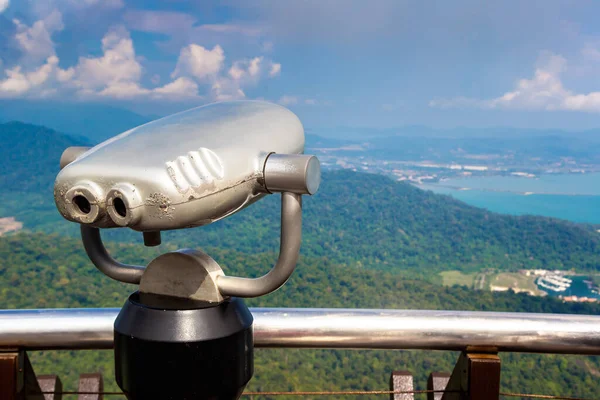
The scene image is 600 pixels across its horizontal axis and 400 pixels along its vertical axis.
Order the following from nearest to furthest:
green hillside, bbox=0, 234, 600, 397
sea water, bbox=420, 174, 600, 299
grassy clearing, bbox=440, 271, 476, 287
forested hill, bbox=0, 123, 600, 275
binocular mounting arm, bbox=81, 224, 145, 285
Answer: binocular mounting arm, bbox=81, 224, 145, 285 < green hillside, bbox=0, 234, 600, 397 < grassy clearing, bbox=440, 271, 476, 287 < forested hill, bbox=0, 123, 600, 275 < sea water, bbox=420, 174, 600, 299

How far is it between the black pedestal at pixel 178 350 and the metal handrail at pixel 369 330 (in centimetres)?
31

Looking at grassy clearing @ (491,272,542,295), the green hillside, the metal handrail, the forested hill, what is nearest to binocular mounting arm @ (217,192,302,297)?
the metal handrail

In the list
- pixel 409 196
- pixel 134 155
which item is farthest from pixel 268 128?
pixel 409 196

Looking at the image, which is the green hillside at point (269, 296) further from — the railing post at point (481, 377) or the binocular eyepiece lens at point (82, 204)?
the binocular eyepiece lens at point (82, 204)

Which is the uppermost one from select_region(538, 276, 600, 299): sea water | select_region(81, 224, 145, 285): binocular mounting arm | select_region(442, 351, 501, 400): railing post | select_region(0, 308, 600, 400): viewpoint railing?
select_region(81, 224, 145, 285): binocular mounting arm

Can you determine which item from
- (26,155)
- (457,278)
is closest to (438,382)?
(457,278)

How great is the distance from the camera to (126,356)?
3.00 feet

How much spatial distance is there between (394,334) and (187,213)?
597 mm

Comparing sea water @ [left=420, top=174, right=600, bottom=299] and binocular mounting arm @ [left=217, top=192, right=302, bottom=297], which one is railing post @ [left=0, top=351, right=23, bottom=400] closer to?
binocular mounting arm @ [left=217, top=192, right=302, bottom=297]

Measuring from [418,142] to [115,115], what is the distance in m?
25.5

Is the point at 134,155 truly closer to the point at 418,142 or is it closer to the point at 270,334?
the point at 270,334

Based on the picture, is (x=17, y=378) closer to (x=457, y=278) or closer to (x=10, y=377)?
(x=10, y=377)

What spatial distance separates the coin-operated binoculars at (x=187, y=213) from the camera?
776mm

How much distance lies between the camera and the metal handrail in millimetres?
1196
